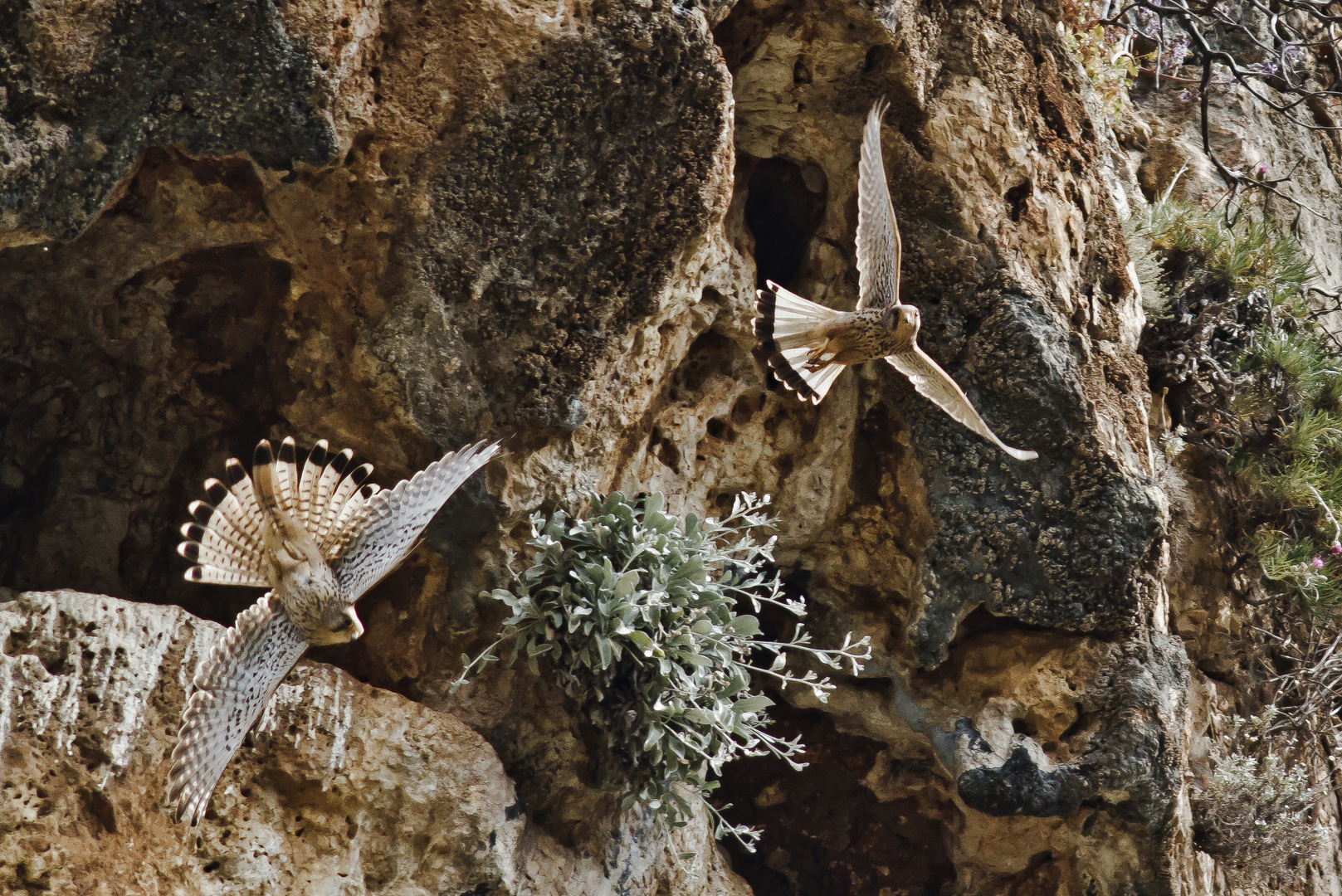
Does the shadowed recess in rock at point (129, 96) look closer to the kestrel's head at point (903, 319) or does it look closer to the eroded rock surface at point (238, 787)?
the eroded rock surface at point (238, 787)

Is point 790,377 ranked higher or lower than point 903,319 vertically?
lower

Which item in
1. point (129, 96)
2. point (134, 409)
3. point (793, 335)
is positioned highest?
point (129, 96)

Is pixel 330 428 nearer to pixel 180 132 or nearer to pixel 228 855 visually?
pixel 180 132

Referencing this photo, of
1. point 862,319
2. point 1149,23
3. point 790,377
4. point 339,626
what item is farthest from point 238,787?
point 1149,23

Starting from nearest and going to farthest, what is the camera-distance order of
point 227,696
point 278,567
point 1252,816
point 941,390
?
point 227,696, point 278,567, point 941,390, point 1252,816

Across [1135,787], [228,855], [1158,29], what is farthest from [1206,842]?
[1158,29]

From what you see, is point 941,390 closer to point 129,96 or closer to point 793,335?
point 793,335

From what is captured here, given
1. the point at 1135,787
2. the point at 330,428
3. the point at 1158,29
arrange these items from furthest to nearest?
1. the point at 1158,29
2. the point at 1135,787
3. the point at 330,428

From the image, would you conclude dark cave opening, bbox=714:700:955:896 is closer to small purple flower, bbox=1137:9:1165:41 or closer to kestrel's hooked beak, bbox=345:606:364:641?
kestrel's hooked beak, bbox=345:606:364:641
